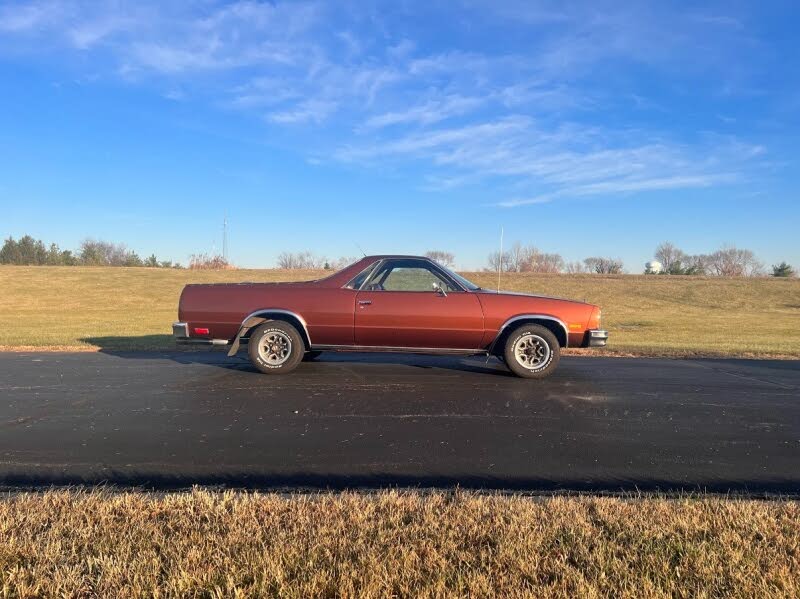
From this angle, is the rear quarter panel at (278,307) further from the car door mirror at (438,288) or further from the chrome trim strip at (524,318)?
the chrome trim strip at (524,318)

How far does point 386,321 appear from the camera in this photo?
7.45m

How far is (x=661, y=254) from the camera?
267 feet

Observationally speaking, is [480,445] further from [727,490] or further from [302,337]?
[302,337]

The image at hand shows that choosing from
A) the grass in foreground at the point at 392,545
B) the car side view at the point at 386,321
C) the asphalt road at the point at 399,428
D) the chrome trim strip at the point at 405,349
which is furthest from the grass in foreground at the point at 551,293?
the grass in foreground at the point at 392,545

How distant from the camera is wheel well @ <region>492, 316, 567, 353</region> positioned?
24.4 feet

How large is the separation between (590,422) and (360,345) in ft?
11.2

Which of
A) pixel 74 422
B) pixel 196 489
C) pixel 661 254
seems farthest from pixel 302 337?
pixel 661 254

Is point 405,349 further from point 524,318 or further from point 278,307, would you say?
point 278,307

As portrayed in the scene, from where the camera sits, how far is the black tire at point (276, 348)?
7.47 m

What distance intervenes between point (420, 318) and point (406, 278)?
696mm

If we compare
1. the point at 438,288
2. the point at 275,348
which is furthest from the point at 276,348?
the point at 438,288

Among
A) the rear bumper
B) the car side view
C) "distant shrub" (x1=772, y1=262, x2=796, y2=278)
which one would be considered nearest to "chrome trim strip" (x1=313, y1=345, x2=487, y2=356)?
the car side view

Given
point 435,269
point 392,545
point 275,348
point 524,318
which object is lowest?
point 392,545

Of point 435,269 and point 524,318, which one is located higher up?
point 435,269
